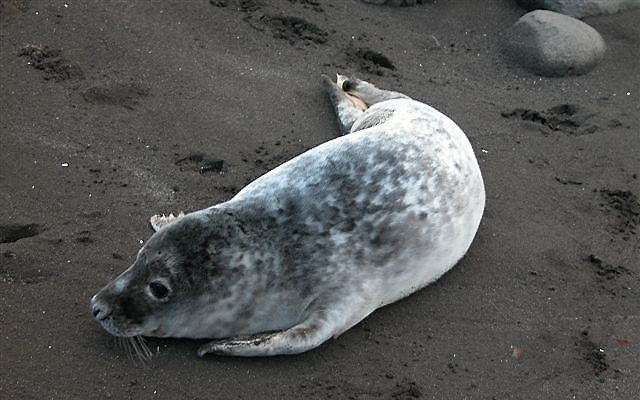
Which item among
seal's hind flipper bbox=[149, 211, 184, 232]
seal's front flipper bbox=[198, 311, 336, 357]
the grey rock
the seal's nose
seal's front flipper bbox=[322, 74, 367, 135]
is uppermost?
the seal's nose

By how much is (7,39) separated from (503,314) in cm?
357

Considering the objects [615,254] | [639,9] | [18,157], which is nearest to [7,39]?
[18,157]

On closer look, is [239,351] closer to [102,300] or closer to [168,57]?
[102,300]

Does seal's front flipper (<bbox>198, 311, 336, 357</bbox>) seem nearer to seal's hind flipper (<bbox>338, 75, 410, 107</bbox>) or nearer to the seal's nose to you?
the seal's nose

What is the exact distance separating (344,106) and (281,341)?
6.97ft

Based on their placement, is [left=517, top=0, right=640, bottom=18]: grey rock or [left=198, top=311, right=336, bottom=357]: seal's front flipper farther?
[left=517, top=0, right=640, bottom=18]: grey rock

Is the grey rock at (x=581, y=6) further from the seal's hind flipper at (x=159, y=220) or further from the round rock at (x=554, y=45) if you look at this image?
the seal's hind flipper at (x=159, y=220)

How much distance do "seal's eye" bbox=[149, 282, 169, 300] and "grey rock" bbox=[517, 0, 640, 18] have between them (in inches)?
176

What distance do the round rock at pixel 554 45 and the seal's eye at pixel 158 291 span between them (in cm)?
370

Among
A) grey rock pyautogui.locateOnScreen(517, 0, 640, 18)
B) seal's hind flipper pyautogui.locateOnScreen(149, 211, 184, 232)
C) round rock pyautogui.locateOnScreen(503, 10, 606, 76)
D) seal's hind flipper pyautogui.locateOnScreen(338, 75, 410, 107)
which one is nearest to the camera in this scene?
seal's hind flipper pyautogui.locateOnScreen(149, 211, 184, 232)

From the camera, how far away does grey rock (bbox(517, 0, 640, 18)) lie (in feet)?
22.6

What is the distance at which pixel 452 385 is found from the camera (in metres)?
3.72

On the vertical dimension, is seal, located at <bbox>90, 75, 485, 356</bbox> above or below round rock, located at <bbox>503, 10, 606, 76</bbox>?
above

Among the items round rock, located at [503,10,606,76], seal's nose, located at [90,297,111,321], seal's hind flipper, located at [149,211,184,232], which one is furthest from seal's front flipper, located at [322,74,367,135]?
seal's nose, located at [90,297,111,321]
